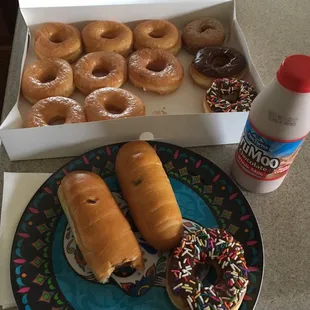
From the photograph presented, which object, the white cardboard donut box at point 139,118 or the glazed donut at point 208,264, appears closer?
the glazed donut at point 208,264

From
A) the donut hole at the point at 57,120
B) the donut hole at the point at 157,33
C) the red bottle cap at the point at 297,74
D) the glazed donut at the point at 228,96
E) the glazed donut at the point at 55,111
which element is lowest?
the donut hole at the point at 57,120

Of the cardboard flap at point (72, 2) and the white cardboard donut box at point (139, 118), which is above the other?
the cardboard flap at point (72, 2)

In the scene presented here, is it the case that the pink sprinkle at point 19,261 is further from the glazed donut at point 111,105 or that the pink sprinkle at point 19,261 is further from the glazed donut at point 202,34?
the glazed donut at point 202,34

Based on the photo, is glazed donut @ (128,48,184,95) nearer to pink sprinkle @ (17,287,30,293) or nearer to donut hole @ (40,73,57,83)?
donut hole @ (40,73,57,83)

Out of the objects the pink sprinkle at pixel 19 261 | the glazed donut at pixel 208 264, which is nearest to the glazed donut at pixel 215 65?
the glazed donut at pixel 208 264

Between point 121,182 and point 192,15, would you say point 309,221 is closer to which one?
point 121,182
